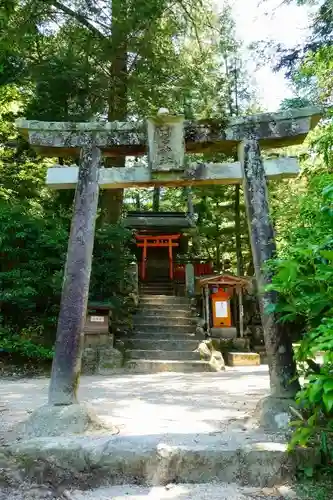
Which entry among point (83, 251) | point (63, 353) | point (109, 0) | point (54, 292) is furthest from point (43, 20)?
point (63, 353)

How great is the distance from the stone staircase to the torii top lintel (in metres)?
6.22

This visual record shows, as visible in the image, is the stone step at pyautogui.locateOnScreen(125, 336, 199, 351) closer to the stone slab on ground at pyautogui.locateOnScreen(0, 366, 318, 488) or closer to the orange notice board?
the orange notice board

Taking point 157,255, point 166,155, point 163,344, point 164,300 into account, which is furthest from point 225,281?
point 166,155

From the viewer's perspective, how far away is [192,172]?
4.73m

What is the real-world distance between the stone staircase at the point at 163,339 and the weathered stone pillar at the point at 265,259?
229 inches

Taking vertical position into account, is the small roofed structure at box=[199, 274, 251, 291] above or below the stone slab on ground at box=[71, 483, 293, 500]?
above

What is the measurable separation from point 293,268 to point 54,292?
774 centimetres

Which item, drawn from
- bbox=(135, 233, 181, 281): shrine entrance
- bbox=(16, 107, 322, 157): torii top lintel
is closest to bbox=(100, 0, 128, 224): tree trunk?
bbox=(135, 233, 181, 281): shrine entrance

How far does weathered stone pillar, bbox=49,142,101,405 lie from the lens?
405 cm

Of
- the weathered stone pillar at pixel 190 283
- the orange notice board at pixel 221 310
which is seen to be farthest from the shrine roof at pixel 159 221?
the orange notice board at pixel 221 310

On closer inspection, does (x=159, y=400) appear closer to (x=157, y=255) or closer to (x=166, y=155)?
(x=166, y=155)

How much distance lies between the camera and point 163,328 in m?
11.9

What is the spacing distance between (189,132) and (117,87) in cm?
743

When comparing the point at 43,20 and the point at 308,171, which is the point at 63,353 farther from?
the point at 43,20
